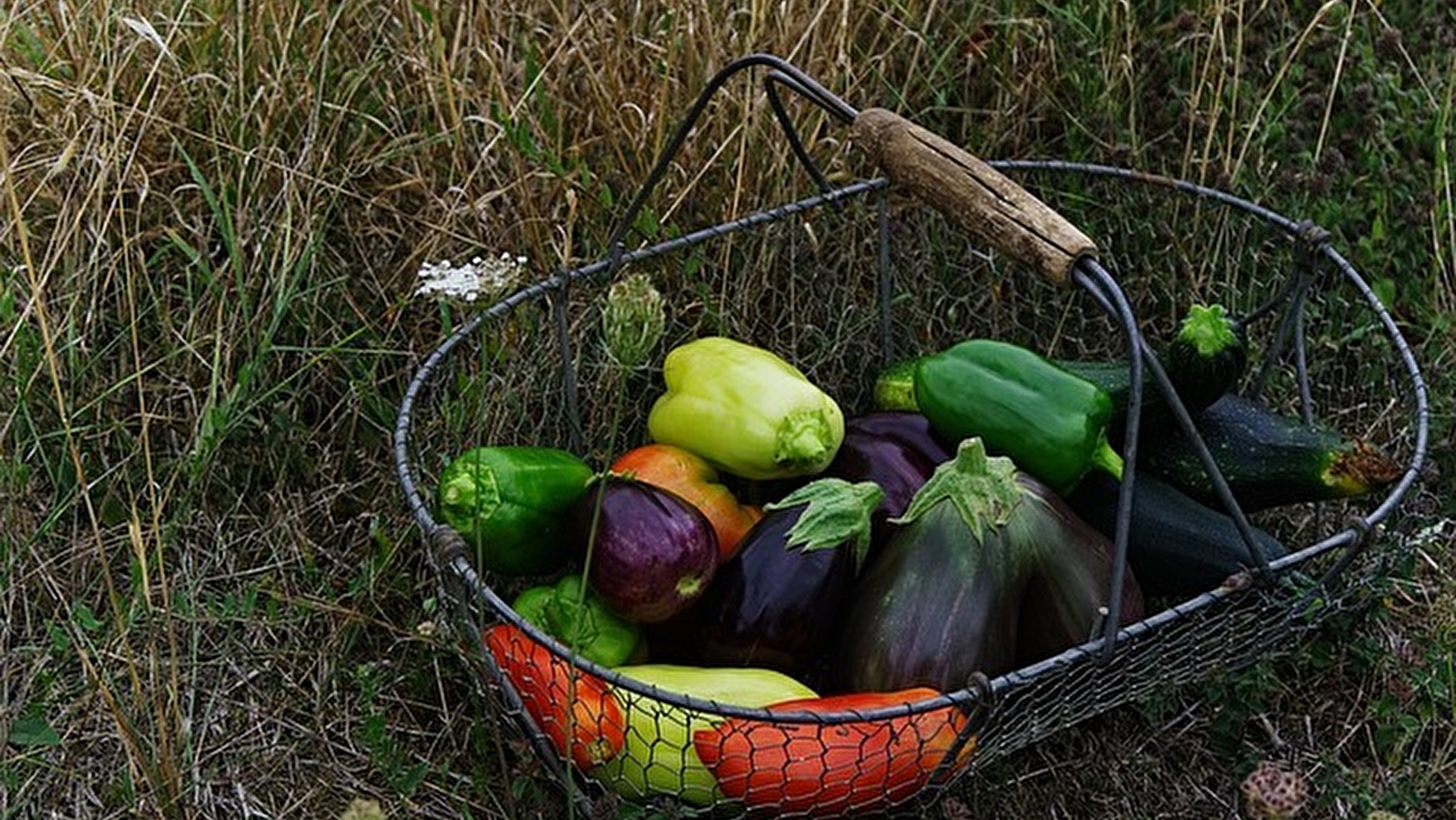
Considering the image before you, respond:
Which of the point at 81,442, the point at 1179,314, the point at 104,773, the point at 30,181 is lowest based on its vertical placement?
the point at 104,773

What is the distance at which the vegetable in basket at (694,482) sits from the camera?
1830mm

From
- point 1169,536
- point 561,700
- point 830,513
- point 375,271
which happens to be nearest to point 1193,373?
point 1169,536

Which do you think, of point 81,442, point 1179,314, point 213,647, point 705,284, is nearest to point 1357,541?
point 1179,314

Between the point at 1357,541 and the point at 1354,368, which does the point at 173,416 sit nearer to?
the point at 1357,541

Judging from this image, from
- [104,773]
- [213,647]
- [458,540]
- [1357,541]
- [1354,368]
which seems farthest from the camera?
[1354,368]

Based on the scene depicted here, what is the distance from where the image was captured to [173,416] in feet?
6.59

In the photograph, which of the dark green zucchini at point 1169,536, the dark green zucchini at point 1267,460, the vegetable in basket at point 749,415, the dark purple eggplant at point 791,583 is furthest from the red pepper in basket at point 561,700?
the dark green zucchini at point 1267,460

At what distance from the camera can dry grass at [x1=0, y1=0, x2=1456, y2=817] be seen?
1.81 m

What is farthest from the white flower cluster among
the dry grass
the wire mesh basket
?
the dry grass

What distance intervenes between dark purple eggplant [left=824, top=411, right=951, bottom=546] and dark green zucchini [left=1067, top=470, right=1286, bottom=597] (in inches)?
6.1

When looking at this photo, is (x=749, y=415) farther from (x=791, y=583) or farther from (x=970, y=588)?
(x=970, y=588)

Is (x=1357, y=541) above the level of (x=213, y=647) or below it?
above

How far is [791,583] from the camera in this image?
1704 mm

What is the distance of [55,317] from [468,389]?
462 millimetres
